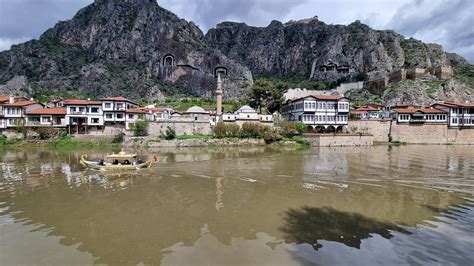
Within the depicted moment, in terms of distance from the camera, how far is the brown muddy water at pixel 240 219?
8.48m

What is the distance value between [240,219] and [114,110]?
49.3m

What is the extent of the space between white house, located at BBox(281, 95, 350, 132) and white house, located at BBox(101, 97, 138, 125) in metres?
35.1

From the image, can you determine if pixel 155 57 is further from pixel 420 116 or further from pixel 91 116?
pixel 420 116

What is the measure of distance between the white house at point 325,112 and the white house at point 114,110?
35129 mm

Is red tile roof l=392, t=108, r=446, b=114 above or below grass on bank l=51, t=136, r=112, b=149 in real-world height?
above

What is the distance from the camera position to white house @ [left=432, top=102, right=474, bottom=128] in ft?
185

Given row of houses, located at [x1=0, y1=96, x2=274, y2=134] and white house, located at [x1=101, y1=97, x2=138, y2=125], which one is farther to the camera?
white house, located at [x1=101, y1=97, x2=138, y2=125]

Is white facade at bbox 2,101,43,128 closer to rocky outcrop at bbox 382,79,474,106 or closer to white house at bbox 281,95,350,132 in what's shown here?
white house at bbox 281,95,350,132

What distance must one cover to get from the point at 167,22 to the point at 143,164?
101 metres

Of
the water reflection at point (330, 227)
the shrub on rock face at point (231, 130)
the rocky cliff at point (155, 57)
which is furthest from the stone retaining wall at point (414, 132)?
the water reflection at point (330, 227)

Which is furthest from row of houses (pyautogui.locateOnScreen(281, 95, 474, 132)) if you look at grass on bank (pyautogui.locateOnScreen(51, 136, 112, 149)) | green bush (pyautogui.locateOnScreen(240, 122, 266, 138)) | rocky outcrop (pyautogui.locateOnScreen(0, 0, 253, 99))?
rocky outcrop (pyautogui.locateOnScreen(0, 0, 253, 99))

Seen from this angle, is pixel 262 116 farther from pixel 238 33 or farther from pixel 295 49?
pixel 238 33

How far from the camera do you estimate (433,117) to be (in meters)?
56.6

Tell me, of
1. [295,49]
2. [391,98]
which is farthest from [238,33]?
[391,98]
